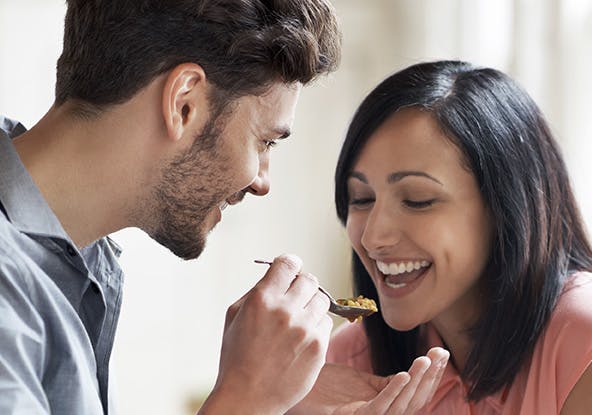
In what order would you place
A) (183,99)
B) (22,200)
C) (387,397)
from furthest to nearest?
1. (387,397)
2. (183,99)
3. (22,200)

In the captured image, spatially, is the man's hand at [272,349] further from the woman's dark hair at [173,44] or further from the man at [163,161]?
the woman's dark hair at [173,44]

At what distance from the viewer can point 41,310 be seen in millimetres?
1322

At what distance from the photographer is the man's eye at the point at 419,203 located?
192 cm

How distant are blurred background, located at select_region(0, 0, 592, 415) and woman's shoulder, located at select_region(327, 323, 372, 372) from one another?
121 cm

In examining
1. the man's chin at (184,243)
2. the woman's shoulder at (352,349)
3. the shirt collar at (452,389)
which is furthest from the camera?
the woman's shoulder at (352,349)

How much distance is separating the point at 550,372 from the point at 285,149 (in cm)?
234

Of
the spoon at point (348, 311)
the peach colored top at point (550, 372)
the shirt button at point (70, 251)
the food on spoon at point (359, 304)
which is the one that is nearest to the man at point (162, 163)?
the shirt button at point (70, 251)

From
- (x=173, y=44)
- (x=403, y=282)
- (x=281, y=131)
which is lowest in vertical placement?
(x=403, y=282)

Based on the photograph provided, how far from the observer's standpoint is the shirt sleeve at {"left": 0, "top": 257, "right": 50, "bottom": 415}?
1183mm

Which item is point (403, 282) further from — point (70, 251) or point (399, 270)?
point (70, 251)

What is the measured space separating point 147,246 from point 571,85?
167cm

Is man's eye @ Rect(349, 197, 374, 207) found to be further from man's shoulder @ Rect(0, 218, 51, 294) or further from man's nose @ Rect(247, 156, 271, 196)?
man's shoulder @ Rect(0, 218, 51, 294)

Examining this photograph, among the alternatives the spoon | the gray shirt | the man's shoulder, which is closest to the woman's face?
the spoon

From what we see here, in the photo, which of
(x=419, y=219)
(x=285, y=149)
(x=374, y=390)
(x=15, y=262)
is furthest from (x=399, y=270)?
(x=285, y=149)
